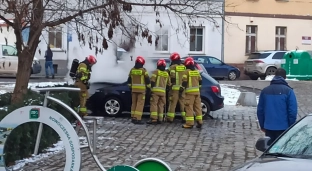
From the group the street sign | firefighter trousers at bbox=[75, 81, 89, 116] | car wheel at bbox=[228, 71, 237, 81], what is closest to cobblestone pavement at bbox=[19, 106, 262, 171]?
firefighter trousers at bbox=[75, 81, 89, 116]

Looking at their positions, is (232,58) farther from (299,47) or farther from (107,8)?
(107,8)

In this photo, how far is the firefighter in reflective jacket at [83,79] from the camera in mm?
16156

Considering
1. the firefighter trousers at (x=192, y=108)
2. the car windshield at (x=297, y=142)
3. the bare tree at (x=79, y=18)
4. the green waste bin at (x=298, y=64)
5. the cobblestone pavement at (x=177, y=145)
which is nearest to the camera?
the car windshield at (x=297, y=142)

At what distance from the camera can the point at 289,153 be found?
6762 mm

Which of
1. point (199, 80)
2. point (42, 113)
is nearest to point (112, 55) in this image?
point (199, 80)

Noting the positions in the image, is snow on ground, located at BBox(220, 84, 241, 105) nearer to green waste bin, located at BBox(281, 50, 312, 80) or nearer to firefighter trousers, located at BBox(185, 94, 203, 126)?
firefighter trousers, located at BBox(185, 94, 203, 126)

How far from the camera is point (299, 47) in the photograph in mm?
41938

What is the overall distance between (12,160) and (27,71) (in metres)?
4.50

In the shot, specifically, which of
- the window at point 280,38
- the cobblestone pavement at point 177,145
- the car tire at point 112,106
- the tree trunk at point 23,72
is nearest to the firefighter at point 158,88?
the cobblestone pavement at point 177,145

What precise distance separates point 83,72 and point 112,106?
4.65 ft

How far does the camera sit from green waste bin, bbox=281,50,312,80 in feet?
113

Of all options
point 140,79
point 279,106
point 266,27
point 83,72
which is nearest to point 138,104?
point 140,79

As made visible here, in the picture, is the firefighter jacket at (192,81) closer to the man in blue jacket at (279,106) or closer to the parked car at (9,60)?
the man in blue jacket at (279,106)

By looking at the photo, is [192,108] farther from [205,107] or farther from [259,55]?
[259,55]
